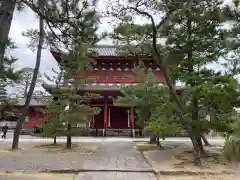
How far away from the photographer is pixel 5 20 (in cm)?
575

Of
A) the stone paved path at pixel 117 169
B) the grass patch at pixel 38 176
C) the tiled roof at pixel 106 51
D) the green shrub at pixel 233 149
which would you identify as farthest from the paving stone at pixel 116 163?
the tiled roof at pixel 106 51

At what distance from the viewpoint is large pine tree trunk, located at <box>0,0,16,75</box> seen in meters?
5.58

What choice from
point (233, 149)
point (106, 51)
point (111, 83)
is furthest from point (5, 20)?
point (106, 51)

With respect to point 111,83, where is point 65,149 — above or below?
below

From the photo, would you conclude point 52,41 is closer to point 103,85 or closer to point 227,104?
point 227,104

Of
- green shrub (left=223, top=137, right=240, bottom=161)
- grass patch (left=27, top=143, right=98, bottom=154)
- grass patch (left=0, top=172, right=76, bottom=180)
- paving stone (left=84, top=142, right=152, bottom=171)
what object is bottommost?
grass patch (left=0, top=172, right=76, bottom=180)

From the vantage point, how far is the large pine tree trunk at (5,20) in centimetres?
558

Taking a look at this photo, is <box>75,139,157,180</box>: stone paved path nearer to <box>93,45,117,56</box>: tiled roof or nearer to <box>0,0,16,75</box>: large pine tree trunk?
<box>0,0,16,75</box>: large pine tree trunk

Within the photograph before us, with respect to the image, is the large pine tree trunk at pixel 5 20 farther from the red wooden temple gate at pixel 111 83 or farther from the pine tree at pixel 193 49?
the red wooden temple gate at pixel 111 83

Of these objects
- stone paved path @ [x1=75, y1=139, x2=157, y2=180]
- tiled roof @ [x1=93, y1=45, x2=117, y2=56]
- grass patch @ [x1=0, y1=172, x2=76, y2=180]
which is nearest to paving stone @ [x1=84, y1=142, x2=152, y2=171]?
stone paved path @ [x1=75, y1=139, x2=157, y2=180]

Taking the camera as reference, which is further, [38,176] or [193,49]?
[193,49]

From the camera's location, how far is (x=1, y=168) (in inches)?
411

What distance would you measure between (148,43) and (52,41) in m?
6.09

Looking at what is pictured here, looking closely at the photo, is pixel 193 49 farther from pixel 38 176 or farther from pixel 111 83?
pixel 111 83
